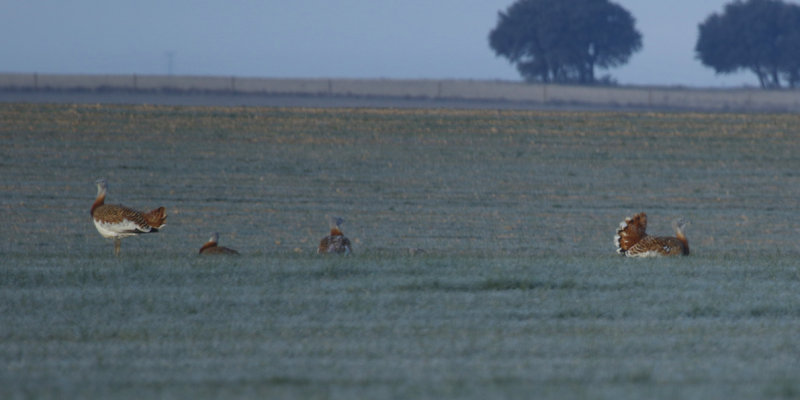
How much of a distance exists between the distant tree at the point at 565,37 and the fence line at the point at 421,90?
2050 centimetres

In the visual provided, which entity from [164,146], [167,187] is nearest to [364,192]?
[167,187]

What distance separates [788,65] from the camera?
282ft

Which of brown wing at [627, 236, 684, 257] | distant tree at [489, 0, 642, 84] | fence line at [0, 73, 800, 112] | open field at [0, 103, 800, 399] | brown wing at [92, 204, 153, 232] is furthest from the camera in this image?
distant tree at [489, 0, 642, 84]

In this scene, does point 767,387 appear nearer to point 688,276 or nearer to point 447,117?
point 688,276

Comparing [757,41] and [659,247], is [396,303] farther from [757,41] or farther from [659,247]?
[757,41]

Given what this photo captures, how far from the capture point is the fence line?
187 ft

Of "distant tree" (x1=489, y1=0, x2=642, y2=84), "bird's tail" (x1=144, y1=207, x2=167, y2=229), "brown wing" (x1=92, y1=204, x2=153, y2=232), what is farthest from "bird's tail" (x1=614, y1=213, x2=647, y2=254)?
"distant tree" (x1=489, y1=0, x2=642, y2=84)

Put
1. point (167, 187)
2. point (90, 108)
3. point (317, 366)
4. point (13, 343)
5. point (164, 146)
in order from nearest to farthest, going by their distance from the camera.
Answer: point (317, 366)
point (13, 343)
point (167, 187)
point (164, 146)
point (90, 108)

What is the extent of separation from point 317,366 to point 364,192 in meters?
21.5

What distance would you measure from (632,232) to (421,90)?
156 feet

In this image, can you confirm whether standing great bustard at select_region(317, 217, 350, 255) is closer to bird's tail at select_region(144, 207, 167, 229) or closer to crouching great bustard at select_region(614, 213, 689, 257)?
bird's tail at select_region(144, 207, 167, 229)

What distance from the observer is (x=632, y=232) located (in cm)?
1402

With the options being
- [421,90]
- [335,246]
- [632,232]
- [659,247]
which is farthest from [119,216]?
[421,90]

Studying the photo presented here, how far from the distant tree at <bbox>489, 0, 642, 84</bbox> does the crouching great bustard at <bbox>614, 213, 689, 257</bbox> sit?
238 ft
